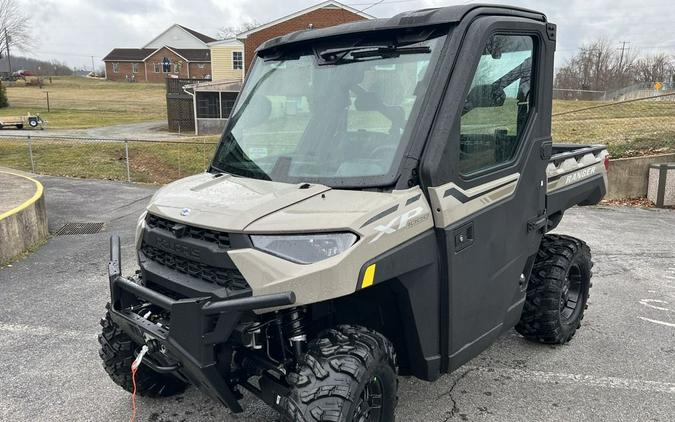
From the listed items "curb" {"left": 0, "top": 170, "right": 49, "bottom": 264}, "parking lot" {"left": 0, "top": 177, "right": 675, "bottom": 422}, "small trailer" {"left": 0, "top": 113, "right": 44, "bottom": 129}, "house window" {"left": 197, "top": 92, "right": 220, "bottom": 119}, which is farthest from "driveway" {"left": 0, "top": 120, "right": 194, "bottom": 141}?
"parking lot" {"left": 0, "top": 177, "right": 675, "bottom": 422}

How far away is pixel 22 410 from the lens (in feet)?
11.5

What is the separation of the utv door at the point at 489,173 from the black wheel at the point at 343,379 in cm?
44

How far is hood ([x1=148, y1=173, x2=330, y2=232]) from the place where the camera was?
8.34 ft

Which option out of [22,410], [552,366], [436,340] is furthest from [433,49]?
[22,410]

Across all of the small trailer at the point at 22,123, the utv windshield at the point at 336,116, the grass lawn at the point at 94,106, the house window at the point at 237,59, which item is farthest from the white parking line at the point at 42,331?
the house window at the point at 237,59

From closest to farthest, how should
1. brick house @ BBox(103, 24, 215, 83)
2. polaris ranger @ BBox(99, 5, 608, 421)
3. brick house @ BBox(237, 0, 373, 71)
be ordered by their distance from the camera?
1. polaris ranger @ BBox(99, 5, 608, 421)
2. brick house @ BBox(237, 0, 373, 71)
3. brick house @ BBox(103, 24, 215, 83)

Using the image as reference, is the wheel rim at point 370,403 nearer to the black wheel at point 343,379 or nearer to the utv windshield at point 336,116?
the black wheel at point 343,379

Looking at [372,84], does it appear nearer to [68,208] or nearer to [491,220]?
[491,220]

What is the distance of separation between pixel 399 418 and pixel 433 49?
2222 mm

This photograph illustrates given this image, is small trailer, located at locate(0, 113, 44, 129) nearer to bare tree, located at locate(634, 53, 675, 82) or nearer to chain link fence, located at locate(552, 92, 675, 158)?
chain link fence, located at locate(552, 92, 675, 158)

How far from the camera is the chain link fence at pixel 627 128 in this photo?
12.7 meters

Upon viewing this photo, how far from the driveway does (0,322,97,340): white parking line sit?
21.4 metres

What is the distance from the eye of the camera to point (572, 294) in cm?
468

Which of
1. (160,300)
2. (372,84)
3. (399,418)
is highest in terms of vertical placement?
(372,84)
